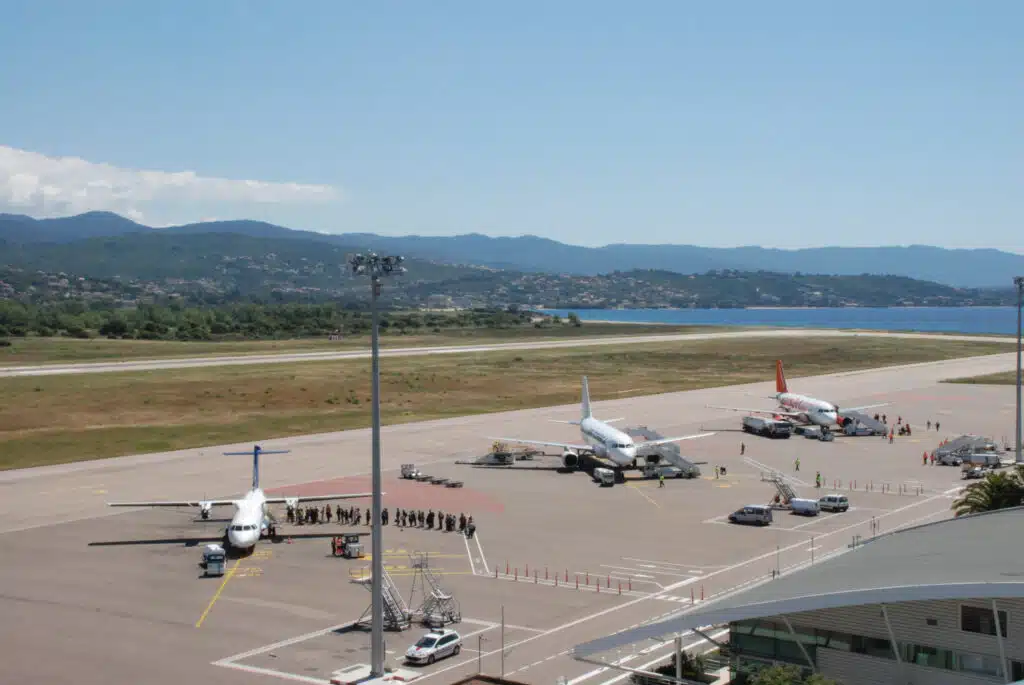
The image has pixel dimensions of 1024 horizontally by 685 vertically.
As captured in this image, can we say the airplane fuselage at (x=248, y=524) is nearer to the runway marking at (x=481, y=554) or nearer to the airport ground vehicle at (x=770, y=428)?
the runway marking at (x=481, y=554)

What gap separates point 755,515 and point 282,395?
265ft

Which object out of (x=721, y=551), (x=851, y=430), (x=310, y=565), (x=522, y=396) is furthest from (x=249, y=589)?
(x=522, y=396)

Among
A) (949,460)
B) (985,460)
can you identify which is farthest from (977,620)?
(949,460)

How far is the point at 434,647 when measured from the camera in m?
37.9

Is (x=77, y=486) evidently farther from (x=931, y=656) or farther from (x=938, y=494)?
(x=931, y=656)

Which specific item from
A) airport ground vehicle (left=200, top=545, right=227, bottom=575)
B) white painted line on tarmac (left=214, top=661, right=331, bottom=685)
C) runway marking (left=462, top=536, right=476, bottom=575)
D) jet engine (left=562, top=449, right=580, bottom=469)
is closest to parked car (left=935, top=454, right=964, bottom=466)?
jet engine (left=562, top=449, right=580, bottom=469)

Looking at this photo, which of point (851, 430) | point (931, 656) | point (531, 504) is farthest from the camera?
point (851, 430)

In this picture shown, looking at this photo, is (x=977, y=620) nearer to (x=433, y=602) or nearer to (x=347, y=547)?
(x=433, y=602)

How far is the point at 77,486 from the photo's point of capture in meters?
75.1

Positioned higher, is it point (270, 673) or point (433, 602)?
point (433, 602)

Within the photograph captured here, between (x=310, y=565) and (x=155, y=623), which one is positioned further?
(x=310, y=565)

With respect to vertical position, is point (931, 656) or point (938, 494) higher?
point (931, 656)

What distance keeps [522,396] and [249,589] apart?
88053 millimetres

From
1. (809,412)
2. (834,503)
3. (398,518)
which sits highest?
(809,412)
